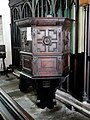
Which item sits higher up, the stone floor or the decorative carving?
the decorative carving

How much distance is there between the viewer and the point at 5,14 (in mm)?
6305

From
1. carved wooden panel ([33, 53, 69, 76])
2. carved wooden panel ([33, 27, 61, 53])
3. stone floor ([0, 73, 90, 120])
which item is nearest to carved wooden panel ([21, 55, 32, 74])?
carved wooden panel ([33, 53, 69, 76])

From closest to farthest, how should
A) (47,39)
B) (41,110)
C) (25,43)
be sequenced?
(47,39) < (25,43) < (41,110)

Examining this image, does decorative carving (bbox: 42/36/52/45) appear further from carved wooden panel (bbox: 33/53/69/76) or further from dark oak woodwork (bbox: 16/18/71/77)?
carved wooden panel (bbox: 33/53/69/76)

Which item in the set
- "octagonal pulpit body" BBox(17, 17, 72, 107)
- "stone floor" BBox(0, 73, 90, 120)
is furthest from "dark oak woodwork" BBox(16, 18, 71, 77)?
"stone floor" BBox(0, 73, 90, 120)

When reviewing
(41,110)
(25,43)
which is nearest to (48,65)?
(25,43)

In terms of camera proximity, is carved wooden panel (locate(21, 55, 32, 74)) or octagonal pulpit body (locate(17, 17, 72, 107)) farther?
carved wooden panel (locate(21, 55, 32, 74))

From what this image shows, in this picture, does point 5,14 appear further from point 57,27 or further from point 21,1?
point 57,27

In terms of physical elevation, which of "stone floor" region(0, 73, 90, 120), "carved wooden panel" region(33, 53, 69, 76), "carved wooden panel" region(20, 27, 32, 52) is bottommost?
"stone floor" region(0, 73, 90, 120)

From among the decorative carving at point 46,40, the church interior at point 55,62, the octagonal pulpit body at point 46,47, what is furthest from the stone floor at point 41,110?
the decorative carving at point 46,40

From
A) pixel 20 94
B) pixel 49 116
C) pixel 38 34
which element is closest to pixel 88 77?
pixel 49 116

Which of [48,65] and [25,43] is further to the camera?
[25,43]

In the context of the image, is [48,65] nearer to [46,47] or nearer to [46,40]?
[46,47]

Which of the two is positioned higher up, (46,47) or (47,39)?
(47,39)
